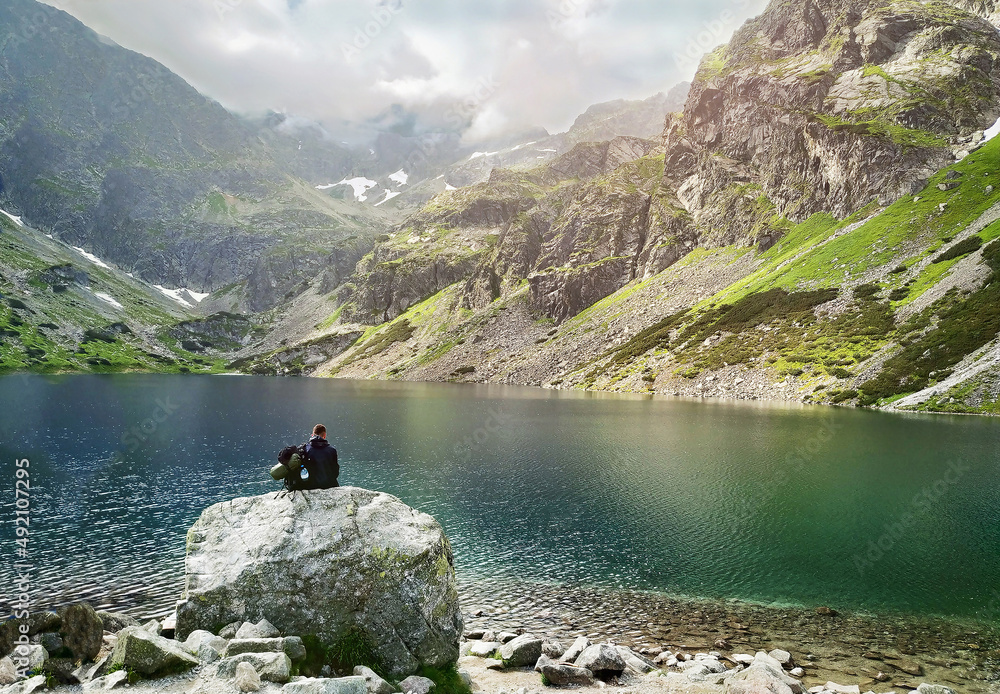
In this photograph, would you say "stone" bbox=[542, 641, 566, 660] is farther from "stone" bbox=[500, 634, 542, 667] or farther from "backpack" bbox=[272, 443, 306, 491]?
"backpack" bbox=[272, 443, 306, 491]

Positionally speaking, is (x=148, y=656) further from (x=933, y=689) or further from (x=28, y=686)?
(x=933, y=689)

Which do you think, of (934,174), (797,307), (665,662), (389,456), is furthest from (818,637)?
(934,174)

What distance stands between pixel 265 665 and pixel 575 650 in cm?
1161

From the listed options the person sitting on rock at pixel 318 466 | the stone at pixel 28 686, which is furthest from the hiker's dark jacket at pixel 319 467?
the stone at pixel 28 686

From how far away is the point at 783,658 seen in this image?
792 inches

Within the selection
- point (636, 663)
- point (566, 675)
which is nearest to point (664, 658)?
point (636, 663)

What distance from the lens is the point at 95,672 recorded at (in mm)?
14250

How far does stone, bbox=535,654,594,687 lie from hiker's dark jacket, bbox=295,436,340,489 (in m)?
9.74

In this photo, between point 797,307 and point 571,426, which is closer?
point 571,426

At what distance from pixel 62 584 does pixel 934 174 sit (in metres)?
231

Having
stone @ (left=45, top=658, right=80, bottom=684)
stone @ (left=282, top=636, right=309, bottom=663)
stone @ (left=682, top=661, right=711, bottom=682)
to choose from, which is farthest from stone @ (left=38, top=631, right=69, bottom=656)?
stone @ (left=682, top=661, right=711, bottom=682)

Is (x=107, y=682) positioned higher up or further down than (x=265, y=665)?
further down

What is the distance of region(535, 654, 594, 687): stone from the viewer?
17188 mm

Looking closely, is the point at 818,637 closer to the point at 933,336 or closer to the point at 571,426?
the point at 571,426
